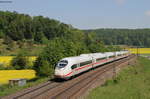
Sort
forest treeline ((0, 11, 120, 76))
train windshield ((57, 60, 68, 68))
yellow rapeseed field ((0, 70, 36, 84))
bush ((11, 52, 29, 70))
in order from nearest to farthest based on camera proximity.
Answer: train windshield ((57, 60, 68, 68)) < yellow rapeseed field ((0, 70, 36, 84)) < bush ((11, 52, 29, 70)) < forest treeline ((0, 11, 120, 76))

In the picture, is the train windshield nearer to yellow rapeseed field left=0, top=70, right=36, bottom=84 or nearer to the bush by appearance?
yellow rapeseed field left=0, top=70, right=36, bottom=84

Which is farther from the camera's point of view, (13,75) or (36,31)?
(36,31)

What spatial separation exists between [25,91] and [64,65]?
26.9 ft

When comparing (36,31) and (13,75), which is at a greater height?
(36,31)

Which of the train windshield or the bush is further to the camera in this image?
the bush

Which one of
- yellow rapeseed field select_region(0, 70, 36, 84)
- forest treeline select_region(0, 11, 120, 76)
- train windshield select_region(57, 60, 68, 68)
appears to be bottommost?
yellow rapeseed field select_region(0, 70, 36, 84)

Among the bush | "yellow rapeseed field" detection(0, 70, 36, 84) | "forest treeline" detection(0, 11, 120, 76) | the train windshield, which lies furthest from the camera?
"forest treeline" detection(0, 11, 120, 76)

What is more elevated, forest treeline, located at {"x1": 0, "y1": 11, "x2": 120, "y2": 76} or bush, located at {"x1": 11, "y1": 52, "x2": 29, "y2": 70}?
forest treeline, located at {"x1": 0, "y1": 11, "x2": 120, "y2": 76}

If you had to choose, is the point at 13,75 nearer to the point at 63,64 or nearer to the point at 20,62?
the point at 20,62

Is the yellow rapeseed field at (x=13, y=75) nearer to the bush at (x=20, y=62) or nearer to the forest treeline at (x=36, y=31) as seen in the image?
the bush at (x=20, y=62)

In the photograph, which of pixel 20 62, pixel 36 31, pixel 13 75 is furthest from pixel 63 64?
pixel 36 31

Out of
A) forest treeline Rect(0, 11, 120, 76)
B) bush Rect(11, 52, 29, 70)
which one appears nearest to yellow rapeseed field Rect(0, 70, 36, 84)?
bush Rect(11, 52, 29, 70)

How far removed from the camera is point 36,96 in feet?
82.0

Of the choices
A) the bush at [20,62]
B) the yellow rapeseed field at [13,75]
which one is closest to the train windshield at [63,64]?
the yellow rapeseed field at [13,75]
